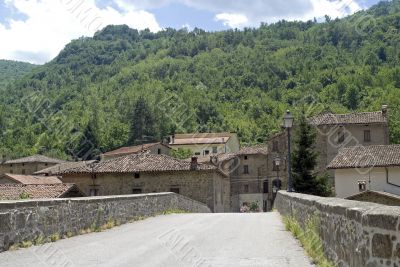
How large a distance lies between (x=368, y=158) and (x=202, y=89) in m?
114

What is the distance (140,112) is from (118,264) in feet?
356

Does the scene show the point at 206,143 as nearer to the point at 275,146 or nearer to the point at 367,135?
the point at 275,146

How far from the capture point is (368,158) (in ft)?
131

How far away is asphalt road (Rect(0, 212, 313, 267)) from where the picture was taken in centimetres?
845

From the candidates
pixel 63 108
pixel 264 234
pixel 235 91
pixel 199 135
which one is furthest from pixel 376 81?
pixel 264 234

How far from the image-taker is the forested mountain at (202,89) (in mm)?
118812

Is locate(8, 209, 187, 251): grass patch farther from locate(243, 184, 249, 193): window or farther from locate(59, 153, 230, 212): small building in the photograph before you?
locate(243, 184, 249, 193): window

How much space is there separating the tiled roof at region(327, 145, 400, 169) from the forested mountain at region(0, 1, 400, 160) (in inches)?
1794

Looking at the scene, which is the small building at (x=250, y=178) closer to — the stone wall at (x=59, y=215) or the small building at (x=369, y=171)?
the small building at (x=369, y=171)

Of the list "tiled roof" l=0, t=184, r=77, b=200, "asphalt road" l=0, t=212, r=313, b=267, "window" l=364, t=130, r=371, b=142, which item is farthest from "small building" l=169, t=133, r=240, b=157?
"asphalt road" l=0, t=212, r=313, b=267

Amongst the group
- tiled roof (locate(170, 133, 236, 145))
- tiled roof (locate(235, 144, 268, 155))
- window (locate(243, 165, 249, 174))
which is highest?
tiled roof (locate(170, 133, 236, 145))

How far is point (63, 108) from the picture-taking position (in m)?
145

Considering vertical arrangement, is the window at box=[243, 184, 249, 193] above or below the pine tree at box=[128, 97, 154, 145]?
below

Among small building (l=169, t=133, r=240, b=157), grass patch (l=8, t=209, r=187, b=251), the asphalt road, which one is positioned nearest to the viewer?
the asphalt road
